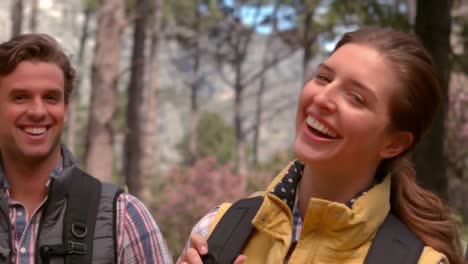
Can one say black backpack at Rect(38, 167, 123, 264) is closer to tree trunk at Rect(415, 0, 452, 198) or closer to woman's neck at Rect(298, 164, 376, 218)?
woman's neck at Rect(298, 164, 376, 218)

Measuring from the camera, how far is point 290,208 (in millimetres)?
1923

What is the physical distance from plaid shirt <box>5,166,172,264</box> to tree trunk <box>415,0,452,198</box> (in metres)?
3.41

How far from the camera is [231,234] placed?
1.88m

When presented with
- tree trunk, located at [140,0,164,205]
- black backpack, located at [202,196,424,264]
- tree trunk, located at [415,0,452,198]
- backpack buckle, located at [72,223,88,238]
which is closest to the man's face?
backpack buckle, located at [72,223,88,238]

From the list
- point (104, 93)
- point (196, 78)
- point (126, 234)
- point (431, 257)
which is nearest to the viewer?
point (431, 257)

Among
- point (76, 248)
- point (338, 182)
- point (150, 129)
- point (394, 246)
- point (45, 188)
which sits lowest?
point (150, 129)

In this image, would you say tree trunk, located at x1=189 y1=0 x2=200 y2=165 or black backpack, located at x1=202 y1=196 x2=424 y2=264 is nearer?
black backpack, located at x1=202 y1=196 x2=424 y2=264

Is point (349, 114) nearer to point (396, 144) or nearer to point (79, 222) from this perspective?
point (396, 144)

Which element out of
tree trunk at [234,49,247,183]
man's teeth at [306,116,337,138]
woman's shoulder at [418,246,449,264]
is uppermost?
man's teeth at [306,116,337,138]

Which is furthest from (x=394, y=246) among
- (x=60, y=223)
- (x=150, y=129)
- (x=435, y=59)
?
(x=150, y=129)

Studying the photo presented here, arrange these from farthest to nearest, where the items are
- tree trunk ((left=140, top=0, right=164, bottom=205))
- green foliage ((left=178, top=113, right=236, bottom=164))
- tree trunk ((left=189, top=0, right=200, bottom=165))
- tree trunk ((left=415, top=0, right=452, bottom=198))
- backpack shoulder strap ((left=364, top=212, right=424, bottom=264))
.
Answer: green foliage ((left=178, top=113, right=236, bottom=164)), tree trunk ((left=189, top=0, right=200, bottom=165)), tree trunk ((left=140, top=0, right=164, bottom=205)), tree trunk ((left=415, top=0, right=452, bottom=198)), backpack shoulder strap ((left=364, top=212, right=424, bottom=264))

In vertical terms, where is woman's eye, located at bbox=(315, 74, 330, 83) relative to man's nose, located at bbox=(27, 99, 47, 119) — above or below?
above

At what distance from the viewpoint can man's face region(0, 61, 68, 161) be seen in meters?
2.56

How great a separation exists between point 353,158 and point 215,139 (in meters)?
40.8
